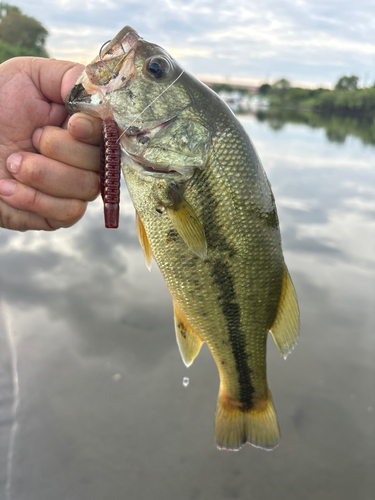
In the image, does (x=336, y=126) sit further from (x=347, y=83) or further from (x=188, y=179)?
(x=347, y=83)

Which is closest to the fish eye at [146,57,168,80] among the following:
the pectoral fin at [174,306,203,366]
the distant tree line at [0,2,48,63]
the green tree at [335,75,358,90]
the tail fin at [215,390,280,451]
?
the pectoral fin at [174,306,203,366]

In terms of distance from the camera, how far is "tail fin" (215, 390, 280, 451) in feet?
7.45

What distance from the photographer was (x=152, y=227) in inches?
71.7

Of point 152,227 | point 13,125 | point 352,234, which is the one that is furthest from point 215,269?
point 352,234

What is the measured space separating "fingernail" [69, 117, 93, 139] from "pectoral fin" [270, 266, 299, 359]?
1.35m

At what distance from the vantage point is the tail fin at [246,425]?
7.45 ft

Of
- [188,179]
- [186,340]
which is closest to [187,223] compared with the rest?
[188,179]

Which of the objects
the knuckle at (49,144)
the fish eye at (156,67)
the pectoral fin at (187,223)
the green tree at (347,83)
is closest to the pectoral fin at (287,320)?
the pectoral fin at (187,223)

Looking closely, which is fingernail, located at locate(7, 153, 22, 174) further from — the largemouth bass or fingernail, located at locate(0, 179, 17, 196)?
the largemouth bass

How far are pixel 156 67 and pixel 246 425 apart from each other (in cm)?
227

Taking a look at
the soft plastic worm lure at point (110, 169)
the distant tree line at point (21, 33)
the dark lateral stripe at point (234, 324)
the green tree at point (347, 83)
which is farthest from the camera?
the green tree at point (347, 83)

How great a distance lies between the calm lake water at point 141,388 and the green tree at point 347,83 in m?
93.0

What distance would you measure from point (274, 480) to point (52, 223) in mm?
3432

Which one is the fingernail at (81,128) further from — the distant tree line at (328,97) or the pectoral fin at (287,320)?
the distant tree line at (328,97)
